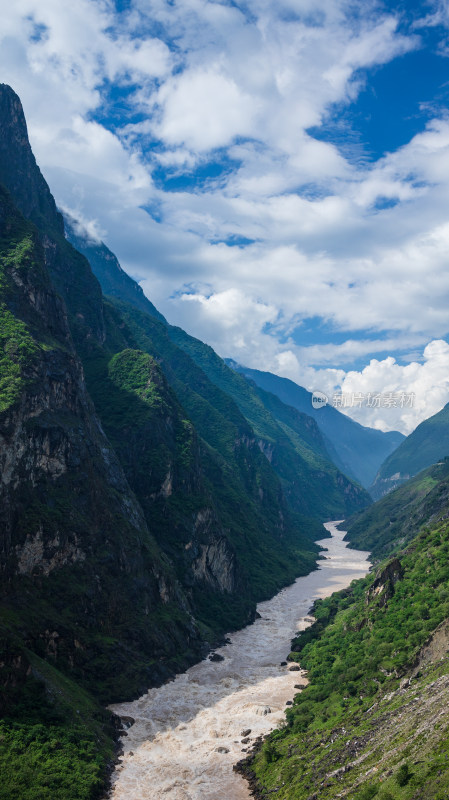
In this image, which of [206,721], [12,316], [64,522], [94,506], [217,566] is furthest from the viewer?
[217,566]

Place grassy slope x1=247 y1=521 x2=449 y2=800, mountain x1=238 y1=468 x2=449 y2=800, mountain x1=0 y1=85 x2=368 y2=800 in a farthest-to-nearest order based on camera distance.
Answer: mountain x1=0 y1=85 x2=368 y2=800 → mountain x1=238 y1=468 x2=449 y2=800 → grassy slope x1=247 y1=521 x2=449 y2=800

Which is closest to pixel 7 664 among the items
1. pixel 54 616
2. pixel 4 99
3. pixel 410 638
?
pixel 54 616

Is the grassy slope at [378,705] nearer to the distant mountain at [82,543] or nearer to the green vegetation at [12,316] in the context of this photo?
the distant mountain at [82,543]

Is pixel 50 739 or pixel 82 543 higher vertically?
pixel 82 543

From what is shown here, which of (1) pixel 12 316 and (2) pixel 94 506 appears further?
(1) pixel 12 316

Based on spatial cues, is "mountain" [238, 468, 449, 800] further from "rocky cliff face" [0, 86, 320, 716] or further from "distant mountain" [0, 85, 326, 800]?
"rocky cliff face" [0, 86, 320, 716]

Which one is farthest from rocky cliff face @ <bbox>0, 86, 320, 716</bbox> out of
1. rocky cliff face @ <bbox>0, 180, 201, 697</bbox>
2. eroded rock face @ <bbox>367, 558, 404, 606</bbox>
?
eroded rock face @ <bbox>367, 558, 404, 606</bbox>

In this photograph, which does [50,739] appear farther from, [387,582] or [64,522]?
[387,582]

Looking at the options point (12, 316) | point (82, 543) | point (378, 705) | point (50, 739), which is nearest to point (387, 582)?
point (378, 705)
